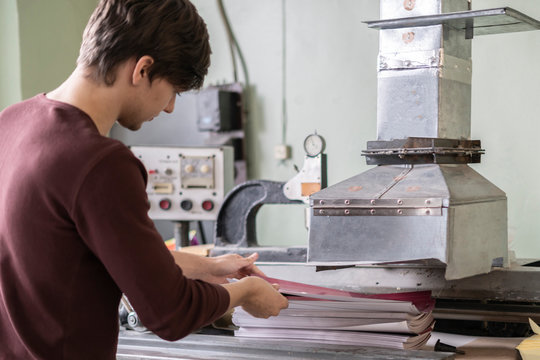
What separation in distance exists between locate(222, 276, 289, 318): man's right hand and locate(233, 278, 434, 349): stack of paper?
0.11 meters

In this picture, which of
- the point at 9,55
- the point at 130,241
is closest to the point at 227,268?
the point at 130,241

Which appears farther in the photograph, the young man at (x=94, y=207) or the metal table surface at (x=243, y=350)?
the metal table surface at (x=243, y=350)

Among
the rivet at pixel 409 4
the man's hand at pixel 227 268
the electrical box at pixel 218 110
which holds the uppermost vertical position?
the rivet at pixel 409 4

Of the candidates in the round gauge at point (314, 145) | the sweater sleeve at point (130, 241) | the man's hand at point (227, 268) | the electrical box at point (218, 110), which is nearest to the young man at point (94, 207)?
the sweater sleeve at point (130, 241)

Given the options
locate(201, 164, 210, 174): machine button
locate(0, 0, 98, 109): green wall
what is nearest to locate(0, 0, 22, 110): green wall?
locate(0, 0, 98, 109): green wall

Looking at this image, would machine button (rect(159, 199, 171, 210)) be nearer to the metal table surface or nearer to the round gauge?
the round gauge

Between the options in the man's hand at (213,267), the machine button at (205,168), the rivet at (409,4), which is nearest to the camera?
the man's hand at (213,267)

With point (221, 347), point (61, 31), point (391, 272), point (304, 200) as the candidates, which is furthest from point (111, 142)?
point (61, 31)

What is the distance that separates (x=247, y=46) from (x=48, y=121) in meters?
3.03

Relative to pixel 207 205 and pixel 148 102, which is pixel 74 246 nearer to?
pixel 148 102

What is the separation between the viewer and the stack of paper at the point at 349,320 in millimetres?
1384

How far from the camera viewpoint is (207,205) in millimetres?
3127

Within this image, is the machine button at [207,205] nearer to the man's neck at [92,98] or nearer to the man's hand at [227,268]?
the man's hand at [227,268]

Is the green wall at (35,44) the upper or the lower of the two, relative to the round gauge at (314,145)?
upper
